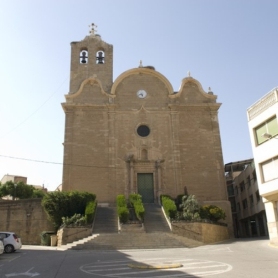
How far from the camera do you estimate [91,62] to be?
29.6m

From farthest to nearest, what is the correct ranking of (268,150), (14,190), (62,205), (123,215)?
(14,190) → (62,205) → (123,215) → (268,150)

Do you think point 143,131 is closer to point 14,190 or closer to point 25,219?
point 25,219

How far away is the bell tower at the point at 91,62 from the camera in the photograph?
29016 millimetres

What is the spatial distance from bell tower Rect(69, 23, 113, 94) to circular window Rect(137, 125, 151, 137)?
4.64m

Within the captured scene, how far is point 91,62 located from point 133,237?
58.0ft

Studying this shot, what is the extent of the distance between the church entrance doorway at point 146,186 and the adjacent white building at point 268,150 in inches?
378

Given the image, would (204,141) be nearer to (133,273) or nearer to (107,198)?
(107,198)

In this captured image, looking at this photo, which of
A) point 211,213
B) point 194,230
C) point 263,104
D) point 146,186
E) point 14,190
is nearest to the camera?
point 263,104

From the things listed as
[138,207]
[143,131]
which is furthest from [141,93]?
[138,207]

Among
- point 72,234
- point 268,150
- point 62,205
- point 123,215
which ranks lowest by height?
point 72,234

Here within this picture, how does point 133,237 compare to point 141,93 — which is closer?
point 133,237

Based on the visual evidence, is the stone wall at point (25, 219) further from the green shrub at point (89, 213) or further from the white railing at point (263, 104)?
the white railing at point (263, 104)

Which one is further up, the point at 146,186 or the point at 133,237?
the point at 146,186

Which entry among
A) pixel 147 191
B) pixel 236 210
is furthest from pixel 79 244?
pixel 236 210
